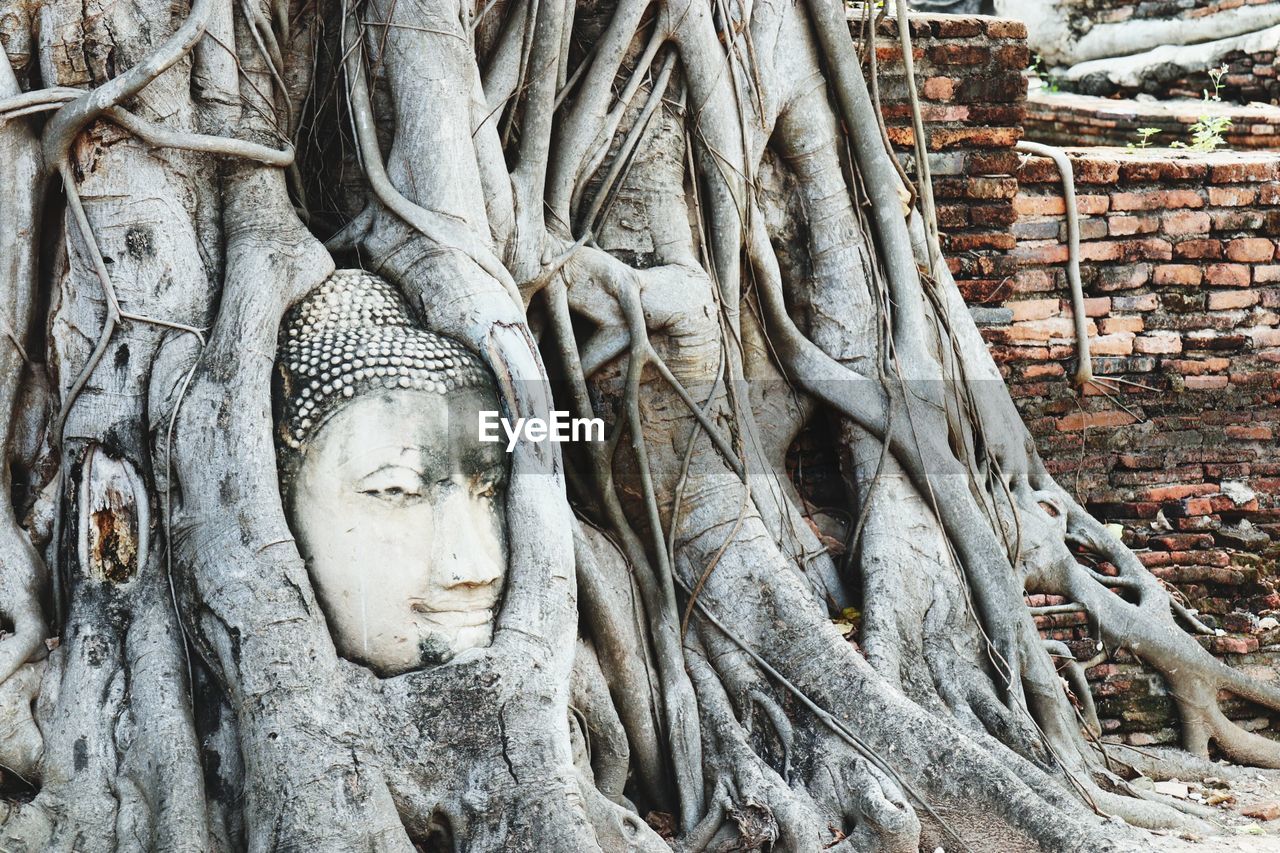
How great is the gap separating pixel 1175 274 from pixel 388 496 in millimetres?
3782

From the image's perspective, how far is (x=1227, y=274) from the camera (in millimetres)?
5844

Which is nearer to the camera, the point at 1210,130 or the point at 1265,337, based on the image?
the point at 1265,337

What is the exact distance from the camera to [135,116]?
3.23m

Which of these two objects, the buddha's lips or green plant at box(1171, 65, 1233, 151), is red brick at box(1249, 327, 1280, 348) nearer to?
green plant at box(1171, 65, 1233, 151)

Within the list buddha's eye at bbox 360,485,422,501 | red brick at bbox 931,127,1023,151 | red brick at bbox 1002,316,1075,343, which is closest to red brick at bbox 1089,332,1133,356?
red brick at bbox 1002,316,1075,343

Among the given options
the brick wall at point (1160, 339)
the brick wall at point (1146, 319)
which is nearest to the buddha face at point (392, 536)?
the brick wall at point (1146, 319)

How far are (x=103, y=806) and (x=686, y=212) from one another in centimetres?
216

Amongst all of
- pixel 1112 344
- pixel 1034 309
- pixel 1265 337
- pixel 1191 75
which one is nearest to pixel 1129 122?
pixel 1191 75

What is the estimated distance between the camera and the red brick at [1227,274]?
5.84m

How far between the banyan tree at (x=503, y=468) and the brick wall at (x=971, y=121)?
0.90 metres

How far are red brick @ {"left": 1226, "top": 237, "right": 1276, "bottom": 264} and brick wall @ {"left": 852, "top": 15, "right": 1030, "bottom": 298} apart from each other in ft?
3.22

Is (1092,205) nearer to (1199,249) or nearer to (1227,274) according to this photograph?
(1199,249)

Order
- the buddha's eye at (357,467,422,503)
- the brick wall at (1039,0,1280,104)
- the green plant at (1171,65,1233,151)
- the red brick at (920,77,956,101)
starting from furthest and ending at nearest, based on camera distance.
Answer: the brick wall at (1039,0,1280,104)
the green plant at (1171,65,1233,151)
the red brick at (920,77,956,101)
the buddha's eye at (357,467,422,503)

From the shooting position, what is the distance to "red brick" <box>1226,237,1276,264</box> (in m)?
5.84
